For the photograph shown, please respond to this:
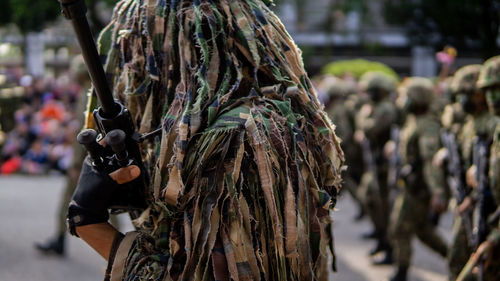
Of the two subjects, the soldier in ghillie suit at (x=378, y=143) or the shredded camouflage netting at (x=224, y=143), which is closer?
the shredded camouflage netting at (x=224, y=143)

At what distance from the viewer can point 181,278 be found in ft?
6.36

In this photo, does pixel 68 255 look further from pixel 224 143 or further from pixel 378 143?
pixel 224 143

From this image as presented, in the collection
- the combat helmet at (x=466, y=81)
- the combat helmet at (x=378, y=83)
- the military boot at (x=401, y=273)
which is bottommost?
the military boot at (x=401, y=273)

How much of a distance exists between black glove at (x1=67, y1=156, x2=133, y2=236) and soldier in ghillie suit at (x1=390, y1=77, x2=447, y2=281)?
174 inches

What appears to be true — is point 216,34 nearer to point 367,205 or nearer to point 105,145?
point 105,145

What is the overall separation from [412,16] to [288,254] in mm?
21854

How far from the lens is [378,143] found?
8.33 metres

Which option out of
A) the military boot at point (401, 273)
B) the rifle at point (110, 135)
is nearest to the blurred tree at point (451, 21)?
the military boot at point (401, 273)

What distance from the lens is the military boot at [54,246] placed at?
7000 millimetres

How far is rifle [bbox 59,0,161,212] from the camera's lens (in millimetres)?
1966

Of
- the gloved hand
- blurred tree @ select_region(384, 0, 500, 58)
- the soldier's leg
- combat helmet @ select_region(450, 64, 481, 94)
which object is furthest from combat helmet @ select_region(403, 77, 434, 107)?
the gloved hand

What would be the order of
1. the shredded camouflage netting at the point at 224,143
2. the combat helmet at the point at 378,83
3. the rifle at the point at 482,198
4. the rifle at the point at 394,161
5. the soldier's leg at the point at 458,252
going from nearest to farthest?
1. the shredded camouflage netting at the point at 224,143
2. the rifle at the point at 482,198
3. the soldier's leg at the point at 458,252
4. the rifle at the point at 394,161
5. the combat helmet at the point at 378,83

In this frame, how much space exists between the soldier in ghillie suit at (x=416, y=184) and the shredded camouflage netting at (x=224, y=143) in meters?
4.08

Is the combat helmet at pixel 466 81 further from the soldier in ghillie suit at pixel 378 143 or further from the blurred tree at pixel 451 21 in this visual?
the blurred tree at pixel 451 21
